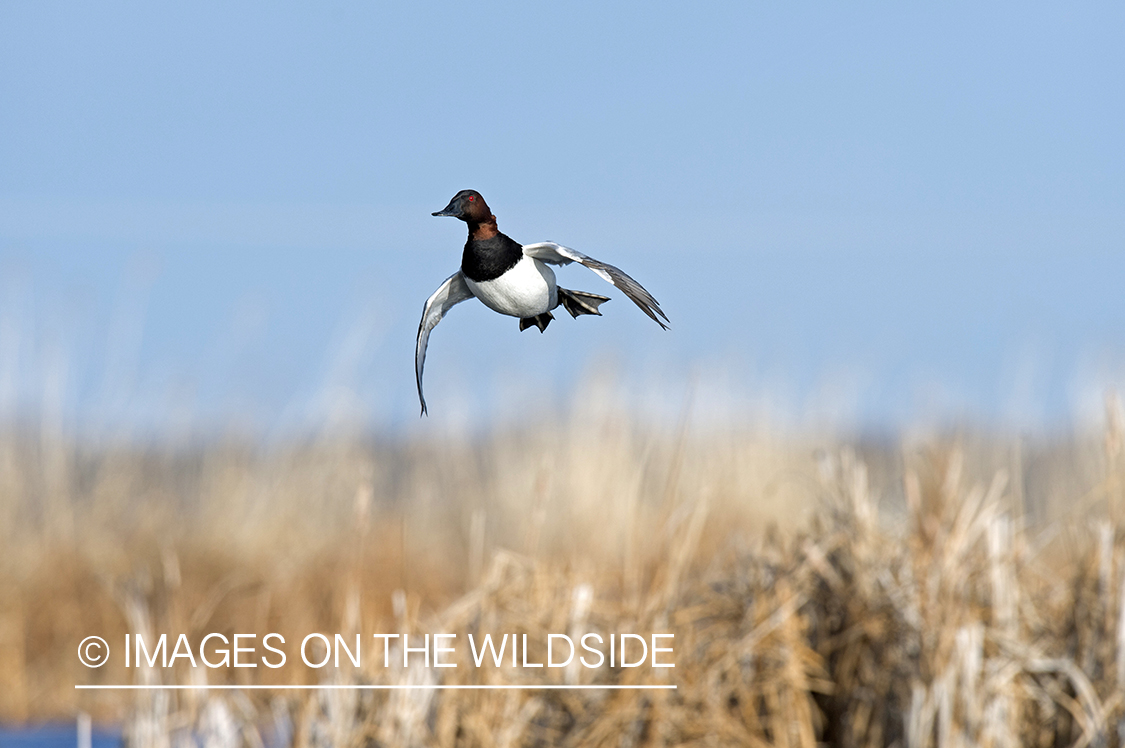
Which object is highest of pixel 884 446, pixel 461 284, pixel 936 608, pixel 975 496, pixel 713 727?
pixel 461 284

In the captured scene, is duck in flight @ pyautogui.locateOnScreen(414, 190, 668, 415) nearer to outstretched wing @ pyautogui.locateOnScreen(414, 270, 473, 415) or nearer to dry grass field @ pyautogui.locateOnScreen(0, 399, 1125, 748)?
outstretched wing @ pyautogui.locateOnScreen(414, 270, 473, 415)

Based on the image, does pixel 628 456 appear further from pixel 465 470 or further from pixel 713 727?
pixel 713 727

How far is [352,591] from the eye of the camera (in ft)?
6.10

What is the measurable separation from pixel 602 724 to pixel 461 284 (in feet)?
5.54

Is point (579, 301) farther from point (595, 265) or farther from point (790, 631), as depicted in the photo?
point (790, 631)

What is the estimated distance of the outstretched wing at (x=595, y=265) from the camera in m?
Result: 0.38

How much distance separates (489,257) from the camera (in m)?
0.37

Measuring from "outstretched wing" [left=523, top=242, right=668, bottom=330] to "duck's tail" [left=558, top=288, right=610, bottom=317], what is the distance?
19 mm

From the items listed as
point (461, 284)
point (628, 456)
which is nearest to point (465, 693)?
point (461, 284)

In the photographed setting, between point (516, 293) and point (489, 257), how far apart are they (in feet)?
0.08

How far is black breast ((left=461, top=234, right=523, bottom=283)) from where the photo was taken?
36 cm

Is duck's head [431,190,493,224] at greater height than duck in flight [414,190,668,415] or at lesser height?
greater

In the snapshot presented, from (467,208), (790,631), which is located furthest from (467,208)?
(790,631)

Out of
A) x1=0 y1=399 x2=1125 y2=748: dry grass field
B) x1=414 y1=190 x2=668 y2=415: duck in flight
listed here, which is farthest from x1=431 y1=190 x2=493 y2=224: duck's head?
x1=0 y1=399 x2=1125 y2=748: dry grass field
